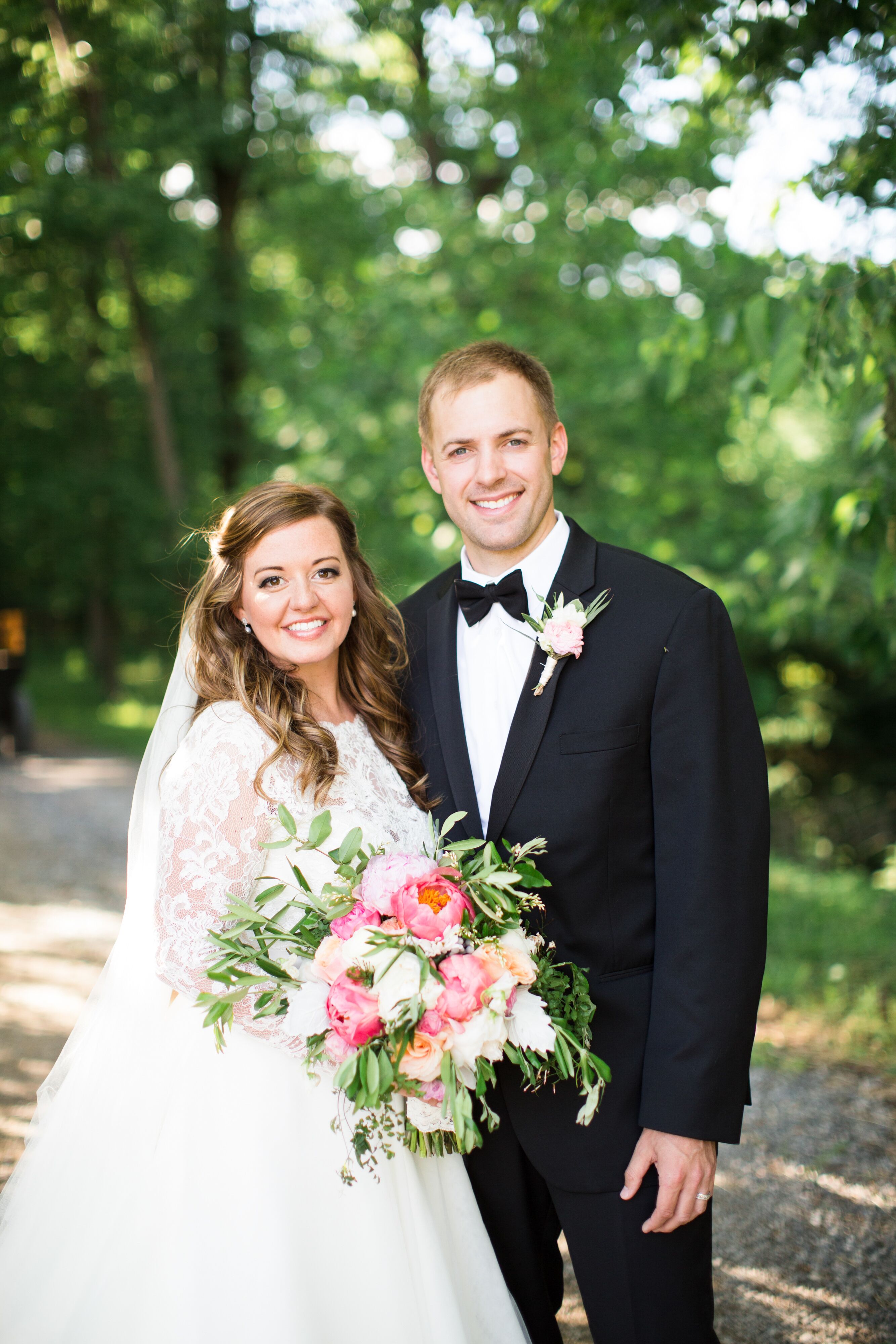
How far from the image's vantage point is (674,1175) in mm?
2055

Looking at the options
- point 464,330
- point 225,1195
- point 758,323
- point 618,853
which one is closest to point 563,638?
point 618,853

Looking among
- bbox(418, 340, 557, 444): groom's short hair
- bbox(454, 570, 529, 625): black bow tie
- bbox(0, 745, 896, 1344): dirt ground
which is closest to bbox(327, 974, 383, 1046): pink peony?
bbox(454, 570, 529, 625): black bow tie

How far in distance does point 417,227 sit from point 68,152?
19.0 ft

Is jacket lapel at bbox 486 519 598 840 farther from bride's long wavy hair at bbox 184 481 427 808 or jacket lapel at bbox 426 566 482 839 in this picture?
bride's long wavy hair at bbox 184 481 427 808

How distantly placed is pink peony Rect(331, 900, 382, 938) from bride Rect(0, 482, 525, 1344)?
0.15 m

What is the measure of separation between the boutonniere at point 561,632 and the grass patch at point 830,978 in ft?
10.9

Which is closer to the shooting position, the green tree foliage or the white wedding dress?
the white wedding dress

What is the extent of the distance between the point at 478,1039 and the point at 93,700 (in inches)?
749

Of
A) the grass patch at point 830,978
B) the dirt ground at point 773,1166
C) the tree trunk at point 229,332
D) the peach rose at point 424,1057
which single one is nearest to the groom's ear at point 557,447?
the peach rose at point 424,1057

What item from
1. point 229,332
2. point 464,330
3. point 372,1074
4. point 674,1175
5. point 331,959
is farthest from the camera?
point 229,332

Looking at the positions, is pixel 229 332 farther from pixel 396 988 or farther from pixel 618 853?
pixel 396 988

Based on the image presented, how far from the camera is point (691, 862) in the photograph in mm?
2088

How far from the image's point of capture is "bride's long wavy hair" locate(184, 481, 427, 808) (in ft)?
7.88

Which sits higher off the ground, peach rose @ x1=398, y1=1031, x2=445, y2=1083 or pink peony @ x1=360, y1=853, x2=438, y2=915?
pink peony @ x1=360, y1=853, x2=438, y2=915
